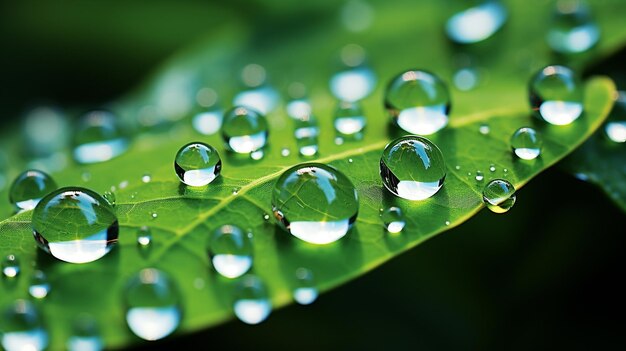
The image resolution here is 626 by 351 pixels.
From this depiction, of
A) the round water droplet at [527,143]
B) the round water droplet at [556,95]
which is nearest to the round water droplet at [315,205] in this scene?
the round water droplet at [527,143]

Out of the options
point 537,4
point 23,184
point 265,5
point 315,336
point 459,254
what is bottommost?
point 315,336

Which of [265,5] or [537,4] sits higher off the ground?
[265,5]

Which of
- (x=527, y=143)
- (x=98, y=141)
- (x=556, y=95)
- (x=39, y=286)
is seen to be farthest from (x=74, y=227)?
(x=556, y=95)

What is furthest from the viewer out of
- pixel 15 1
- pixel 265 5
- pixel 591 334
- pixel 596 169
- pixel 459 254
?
pixel 15 1

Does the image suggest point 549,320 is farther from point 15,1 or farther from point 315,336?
point 15,1

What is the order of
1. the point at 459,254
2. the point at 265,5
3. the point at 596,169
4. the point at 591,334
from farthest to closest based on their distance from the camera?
the point at 265,5
the point at 459,254
the point at 591,334
the point at 596,169

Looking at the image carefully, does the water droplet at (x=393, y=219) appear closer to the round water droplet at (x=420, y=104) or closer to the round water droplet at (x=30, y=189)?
the round water droplet at (x=420, y=104)

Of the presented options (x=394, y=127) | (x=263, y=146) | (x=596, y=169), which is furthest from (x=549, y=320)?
(x=263, y=146)

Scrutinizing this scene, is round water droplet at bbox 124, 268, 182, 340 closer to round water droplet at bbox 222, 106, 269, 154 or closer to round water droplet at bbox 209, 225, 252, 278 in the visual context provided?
round water droplet at bbox 209, 225, 252, 278
